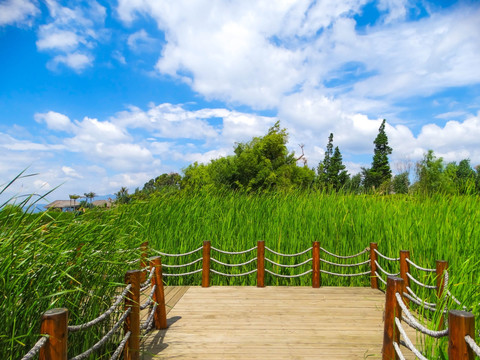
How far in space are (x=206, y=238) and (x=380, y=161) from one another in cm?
5211

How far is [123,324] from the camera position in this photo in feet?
10.4

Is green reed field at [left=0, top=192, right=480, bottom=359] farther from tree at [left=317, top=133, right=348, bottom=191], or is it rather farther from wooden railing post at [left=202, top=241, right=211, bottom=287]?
tree at [left=317, top=133, right=348, bottom=191]

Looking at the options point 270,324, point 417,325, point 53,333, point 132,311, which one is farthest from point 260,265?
point 53,333

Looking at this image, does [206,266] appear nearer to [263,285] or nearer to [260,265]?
[260,265]

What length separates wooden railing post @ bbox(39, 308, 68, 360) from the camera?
1.89 metres

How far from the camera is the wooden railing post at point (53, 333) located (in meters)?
1.89

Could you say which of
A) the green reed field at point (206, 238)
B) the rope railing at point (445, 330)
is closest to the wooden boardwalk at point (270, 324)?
the rope railing at point (445, 330)

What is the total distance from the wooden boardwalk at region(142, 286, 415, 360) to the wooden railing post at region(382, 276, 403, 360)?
1.84ft

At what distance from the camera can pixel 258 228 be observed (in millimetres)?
7449

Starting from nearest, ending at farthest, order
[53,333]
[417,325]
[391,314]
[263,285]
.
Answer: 1. [53,333]
2. [417,325]
3. [391,314]
4. [263,285]

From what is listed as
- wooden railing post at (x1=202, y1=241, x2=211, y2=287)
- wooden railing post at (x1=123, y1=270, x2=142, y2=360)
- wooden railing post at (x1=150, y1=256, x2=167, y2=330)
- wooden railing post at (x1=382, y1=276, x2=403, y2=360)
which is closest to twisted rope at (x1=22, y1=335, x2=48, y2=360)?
wooden railing post at (x1=123, y1=270, x2=142, y2=360)

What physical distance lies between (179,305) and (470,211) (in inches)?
213

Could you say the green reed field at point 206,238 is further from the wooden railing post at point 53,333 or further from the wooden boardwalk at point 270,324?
the wooden boardwalk at point 270,324

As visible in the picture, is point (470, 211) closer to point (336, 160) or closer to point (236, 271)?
point (236, 271)
